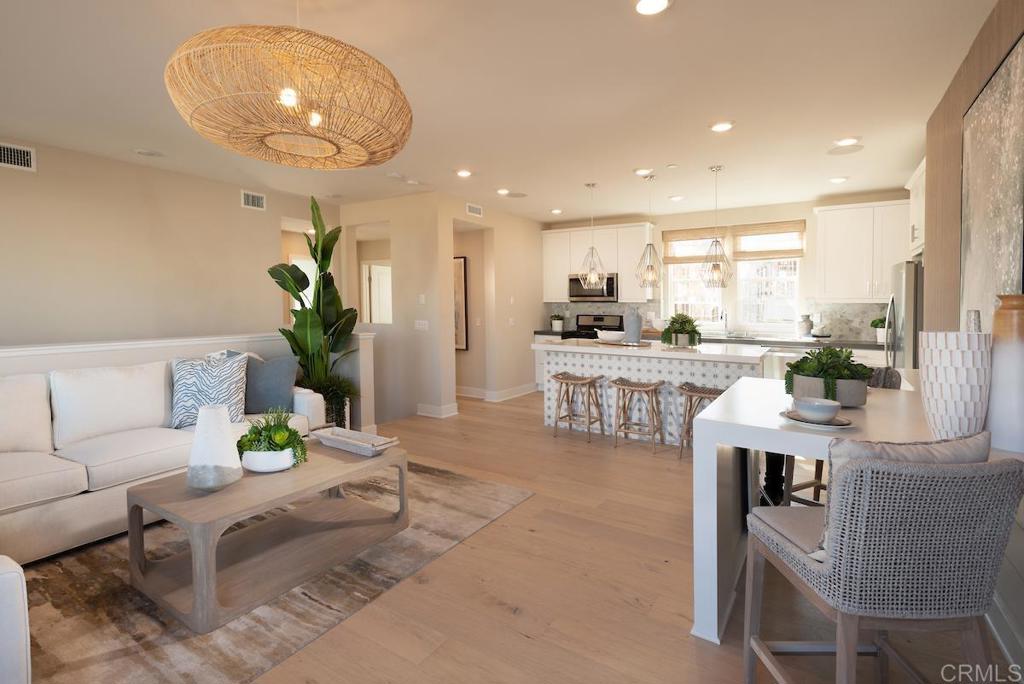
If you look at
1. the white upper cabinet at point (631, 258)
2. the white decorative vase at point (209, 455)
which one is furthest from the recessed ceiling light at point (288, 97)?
the white upper cabinet at point (631, 258)

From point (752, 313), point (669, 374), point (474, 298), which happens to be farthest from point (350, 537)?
point (752, 313)

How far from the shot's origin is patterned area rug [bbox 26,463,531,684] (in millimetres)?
1862

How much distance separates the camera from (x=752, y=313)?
22.6 feet

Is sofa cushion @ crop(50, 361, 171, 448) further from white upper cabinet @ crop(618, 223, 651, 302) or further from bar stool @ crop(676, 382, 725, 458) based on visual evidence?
white upper cabinet @ crop(618, 223, 651, 302)

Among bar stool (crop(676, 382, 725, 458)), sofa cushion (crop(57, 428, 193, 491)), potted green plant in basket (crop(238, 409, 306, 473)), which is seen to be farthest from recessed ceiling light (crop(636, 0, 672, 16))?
sofa cushion (crop(57, 428, 193, 491))

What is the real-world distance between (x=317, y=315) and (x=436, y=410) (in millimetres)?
1947

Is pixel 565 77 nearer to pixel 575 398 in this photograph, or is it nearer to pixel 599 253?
pixel 575 398

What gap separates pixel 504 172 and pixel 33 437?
13.1 feet

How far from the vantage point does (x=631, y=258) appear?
7199 millimetres

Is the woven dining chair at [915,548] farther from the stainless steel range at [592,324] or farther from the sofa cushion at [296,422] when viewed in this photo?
the stainless steel range at [592,324]

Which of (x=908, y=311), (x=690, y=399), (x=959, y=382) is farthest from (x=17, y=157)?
(x=908, y=311)

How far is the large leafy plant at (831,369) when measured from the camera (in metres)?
2.04

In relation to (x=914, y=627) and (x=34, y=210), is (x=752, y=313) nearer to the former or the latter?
(x=914, y=627)

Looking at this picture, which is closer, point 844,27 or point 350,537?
point 844,27
